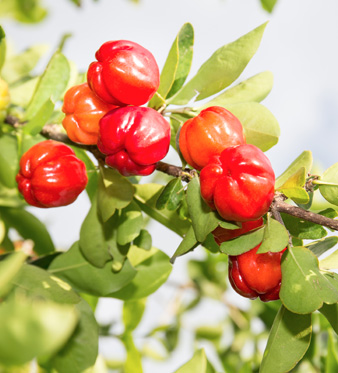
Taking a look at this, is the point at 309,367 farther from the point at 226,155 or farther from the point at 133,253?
the point at 226,155

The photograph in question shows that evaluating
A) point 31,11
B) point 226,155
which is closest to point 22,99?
point 31,11

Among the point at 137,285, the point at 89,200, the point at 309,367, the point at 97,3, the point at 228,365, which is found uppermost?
the point at 97,3

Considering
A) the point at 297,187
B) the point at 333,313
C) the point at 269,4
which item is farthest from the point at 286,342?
the point at 269,4

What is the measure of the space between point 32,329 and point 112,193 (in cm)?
80

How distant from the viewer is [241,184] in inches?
39.9

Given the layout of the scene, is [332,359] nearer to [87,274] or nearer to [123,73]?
[87,274]

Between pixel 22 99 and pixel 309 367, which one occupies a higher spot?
pixel 22 99

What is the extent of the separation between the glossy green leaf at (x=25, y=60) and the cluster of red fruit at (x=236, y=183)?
1180 millimetres

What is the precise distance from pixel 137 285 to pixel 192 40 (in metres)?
0.70

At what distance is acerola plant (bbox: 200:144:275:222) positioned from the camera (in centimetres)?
100

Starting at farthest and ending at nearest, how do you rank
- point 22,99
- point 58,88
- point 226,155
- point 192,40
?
point 22,99 < point 58,88 < point 192,40 < point 226,155

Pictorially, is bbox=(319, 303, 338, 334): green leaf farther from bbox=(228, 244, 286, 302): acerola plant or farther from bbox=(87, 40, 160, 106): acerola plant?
bbox=(87, 40, 160, 106): acerola plant

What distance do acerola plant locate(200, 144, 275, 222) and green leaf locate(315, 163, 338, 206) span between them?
15 centimetres

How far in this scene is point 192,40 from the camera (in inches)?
52.6
